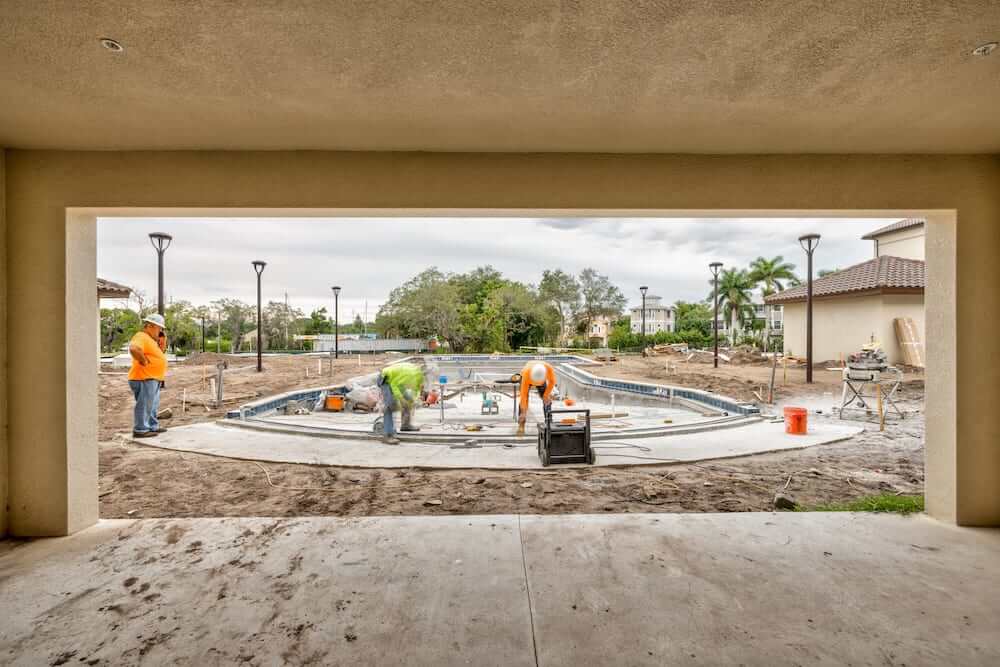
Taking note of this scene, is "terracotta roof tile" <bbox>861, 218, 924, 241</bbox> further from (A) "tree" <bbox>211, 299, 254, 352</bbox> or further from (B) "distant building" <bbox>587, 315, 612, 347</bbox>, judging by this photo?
(A) "tree" <bbox>211, 299, 254, 352</bbox>

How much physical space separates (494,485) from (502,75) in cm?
361

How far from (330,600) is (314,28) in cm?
261

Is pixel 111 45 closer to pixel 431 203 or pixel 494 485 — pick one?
pixel 431 203

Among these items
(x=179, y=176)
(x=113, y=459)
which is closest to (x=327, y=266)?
(x=113, y=459)

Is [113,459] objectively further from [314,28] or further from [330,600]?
[314,28]

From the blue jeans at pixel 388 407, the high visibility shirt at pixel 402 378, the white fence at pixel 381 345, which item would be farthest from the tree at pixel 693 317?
the blue jeans at pixel 388 407

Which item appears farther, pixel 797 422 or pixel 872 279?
pixel 872 279

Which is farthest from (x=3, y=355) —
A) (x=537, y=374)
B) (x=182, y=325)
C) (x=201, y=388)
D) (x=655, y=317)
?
(x=655, y=317)

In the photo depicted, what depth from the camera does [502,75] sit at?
6.33 feet

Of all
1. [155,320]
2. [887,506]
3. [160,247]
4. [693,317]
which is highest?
[160,247]

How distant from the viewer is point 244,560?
2529 millimetres

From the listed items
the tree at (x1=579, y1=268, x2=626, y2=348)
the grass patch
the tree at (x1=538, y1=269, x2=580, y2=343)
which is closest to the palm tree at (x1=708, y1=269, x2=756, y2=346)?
the tree at (x1=579, y1=268, x2=626, y2=348)

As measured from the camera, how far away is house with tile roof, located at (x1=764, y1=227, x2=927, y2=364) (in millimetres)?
12695

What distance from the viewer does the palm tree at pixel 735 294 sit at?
1506 inches
